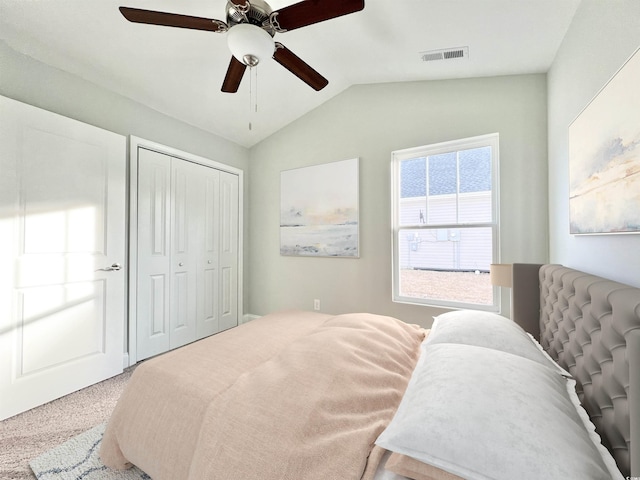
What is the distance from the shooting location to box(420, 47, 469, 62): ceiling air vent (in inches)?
85.0

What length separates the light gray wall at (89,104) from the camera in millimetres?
1978

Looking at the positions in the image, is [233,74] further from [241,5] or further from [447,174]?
[447,174]

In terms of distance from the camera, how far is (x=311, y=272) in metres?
3.41

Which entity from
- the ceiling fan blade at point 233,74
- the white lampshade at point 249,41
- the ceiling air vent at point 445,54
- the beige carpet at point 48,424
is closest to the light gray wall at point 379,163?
the ceiling air vent at point 445,54

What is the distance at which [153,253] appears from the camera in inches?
110

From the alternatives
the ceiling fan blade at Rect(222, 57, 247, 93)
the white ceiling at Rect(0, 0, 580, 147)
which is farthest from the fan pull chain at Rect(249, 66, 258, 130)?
the ceiling fan blade at Rect(222, 57, 247, 93)

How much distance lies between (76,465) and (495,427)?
2.01 meters

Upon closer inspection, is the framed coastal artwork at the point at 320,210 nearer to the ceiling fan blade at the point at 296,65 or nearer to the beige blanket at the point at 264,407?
the ceiling fan blade at the point at 296,65

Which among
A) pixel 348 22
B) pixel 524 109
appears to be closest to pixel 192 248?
pixel 348 22

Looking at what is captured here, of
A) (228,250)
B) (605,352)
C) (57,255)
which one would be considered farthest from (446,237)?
(57,255)

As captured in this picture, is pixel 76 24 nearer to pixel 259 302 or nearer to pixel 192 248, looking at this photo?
pixel 192 248

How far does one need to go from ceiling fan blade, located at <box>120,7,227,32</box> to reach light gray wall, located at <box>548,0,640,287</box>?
6.24ft

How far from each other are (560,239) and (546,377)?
4.71 ft

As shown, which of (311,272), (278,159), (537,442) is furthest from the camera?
(278,159)
